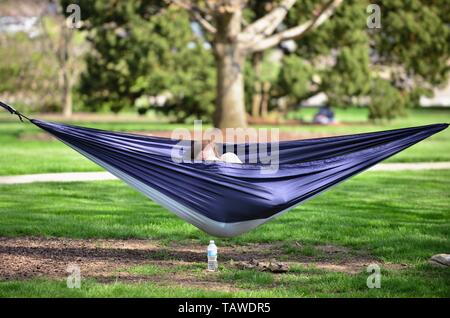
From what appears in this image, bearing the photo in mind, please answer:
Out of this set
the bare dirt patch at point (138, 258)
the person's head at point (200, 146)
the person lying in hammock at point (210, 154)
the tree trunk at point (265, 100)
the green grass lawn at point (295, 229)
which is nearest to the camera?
the green grass lawn at point (295, 229)

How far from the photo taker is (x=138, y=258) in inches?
248

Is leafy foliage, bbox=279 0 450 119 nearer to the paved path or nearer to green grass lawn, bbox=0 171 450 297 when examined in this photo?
Result: the paved path

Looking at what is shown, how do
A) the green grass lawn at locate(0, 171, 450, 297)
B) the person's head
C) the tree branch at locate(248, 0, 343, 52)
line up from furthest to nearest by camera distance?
the tree branch at locate(248, 0, 343, 52) → the person's head → the green grass lawn at locate(0, 171, 450, 297)

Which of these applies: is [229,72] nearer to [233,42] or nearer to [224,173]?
[233,42]

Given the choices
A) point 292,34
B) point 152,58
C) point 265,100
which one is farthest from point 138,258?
point 265,100

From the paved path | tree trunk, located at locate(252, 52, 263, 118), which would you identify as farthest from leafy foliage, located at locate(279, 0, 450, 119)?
the paved path

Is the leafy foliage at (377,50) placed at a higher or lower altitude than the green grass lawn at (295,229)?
higher

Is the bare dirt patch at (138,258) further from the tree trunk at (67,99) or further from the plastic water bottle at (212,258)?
the tree trunk at (67,99)

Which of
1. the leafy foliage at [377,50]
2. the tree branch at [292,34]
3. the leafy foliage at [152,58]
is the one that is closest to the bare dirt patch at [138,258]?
the tree branch at [292,34]

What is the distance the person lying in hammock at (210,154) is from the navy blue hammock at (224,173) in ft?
0.50

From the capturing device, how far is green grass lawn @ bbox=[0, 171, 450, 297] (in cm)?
520

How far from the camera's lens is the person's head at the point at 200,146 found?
21.2 feet

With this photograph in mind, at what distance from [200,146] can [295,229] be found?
60.8 inches

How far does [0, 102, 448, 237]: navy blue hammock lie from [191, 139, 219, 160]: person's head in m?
0.19
